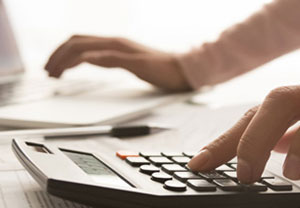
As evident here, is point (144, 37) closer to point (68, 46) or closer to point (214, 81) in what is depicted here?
point (214, 81)

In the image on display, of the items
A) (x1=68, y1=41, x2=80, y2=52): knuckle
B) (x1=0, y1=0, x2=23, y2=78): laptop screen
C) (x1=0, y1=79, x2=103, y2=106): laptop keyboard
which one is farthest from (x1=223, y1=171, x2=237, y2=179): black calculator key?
(x1=0, y1=0, x2=23, y2=78): laptop screen

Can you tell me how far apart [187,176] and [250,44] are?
61cm

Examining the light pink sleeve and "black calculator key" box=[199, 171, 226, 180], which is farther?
the light pink sleeve

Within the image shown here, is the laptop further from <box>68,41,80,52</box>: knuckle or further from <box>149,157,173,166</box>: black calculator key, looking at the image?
<box>149,157,173,166</box>: black calculator key

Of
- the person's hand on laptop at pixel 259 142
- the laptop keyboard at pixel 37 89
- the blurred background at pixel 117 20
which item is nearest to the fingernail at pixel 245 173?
the person's hand on laptop at pixel 259 142

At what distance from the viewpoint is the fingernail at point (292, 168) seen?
367 millimetres

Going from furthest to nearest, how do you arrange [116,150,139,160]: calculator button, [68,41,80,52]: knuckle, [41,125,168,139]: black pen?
[68,41,80,52]: knuckle, [41,125,168,139]: black pen, [116,150,139,160]: calculator button

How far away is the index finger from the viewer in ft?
1.15

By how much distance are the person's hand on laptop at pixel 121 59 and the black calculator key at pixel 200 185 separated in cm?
47

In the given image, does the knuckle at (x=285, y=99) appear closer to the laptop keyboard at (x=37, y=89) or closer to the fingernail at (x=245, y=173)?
the fingernail at (x=245, y=173)

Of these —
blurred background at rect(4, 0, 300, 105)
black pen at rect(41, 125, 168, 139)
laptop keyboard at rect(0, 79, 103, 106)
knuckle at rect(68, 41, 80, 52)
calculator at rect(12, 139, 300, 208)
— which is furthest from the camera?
blurred background at rect(4, 0, 300, 105)

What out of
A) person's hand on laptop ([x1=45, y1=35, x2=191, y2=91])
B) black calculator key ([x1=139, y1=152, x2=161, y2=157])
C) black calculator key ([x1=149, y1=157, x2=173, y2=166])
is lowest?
black calculator key ([x1=149, y1=157, x2=173, y2=166])

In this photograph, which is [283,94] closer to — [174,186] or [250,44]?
[174,186]

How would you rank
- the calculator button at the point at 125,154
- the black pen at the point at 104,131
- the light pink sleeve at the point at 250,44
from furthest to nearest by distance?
the light pink sleeve at the point at 250,44 < the black pen at the point at 104,131 < the calculator button at the point at 125,154
